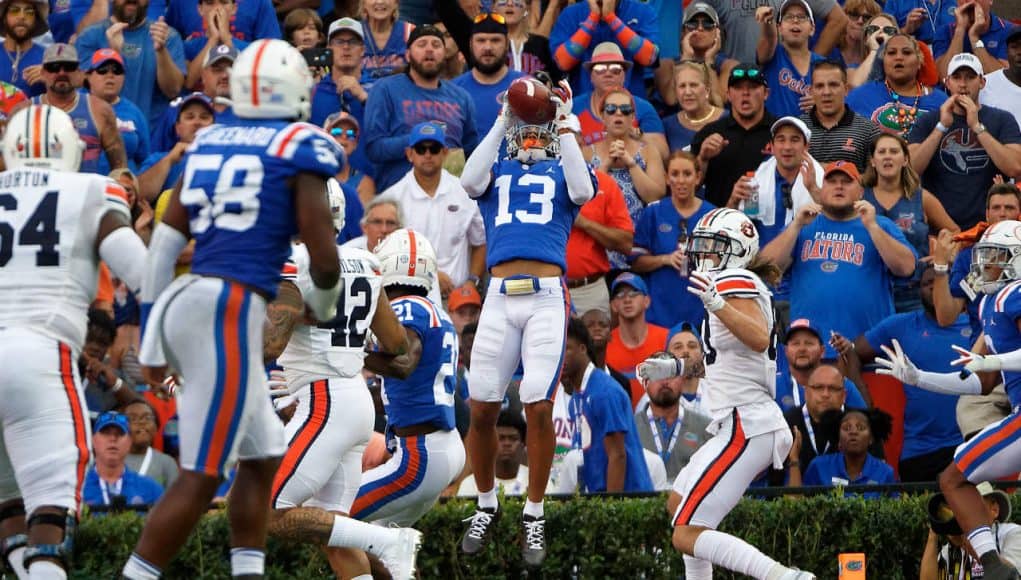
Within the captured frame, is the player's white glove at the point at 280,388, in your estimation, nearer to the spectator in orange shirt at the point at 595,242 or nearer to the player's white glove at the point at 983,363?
the player's white glove at the point at 983,363

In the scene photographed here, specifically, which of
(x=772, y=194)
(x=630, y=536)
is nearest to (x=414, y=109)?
(x=772, y=194)

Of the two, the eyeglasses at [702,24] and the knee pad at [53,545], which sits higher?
the eyeglasses at [702,24]

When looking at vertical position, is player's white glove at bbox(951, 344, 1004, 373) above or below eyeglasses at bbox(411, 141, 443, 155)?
below

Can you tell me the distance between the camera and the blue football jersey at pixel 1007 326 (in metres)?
10.0

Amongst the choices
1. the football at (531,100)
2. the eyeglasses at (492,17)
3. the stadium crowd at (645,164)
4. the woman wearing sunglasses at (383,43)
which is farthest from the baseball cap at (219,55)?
the football at (531,100)

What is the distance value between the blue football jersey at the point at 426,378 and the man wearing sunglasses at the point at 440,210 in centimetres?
336

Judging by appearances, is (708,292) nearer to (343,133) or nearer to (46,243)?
(46,243)

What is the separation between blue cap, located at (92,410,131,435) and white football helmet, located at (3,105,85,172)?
144 inches

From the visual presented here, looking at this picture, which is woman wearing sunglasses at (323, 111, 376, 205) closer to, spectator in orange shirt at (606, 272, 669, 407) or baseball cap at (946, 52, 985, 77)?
spectator in orange shirt at (606, 272, 669, 407)


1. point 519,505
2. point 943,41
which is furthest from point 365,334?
point 943,41

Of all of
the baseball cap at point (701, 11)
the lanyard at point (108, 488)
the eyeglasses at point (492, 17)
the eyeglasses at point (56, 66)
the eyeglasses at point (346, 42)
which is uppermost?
the baseball cap at point (701, 11)

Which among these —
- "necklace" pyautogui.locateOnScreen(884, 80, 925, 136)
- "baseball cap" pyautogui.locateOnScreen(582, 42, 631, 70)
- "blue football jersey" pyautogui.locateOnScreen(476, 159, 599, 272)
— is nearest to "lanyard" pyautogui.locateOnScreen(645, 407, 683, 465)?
"blue football jersey" pyautogui.locateOnScreen(476, 159, 599, 272)

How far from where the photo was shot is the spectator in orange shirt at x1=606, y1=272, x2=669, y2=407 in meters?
13.0

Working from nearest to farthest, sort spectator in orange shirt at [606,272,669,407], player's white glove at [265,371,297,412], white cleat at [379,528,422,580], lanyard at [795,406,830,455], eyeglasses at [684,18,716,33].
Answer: white cleat at [379,528,422,580] < player's white glove at [265,371,297,412] < lanyard at [795,406,830,455] < spectator in orange shirt at [606,272,669,407] < eyeglasses at [684,18,716,33]
